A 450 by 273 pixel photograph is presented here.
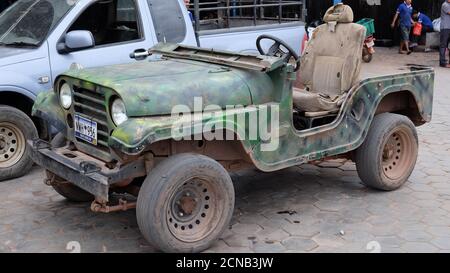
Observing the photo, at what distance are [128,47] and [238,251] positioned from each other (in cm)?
296

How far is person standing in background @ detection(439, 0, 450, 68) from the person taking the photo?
13805 mm

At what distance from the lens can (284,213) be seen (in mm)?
4973

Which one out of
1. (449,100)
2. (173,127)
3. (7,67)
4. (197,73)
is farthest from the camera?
(449,100)

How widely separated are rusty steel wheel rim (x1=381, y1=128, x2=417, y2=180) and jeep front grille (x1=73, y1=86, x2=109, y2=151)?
269 cm

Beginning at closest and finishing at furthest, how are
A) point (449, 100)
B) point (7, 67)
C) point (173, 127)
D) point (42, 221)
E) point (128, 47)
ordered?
point (173, 127) → point (42, 221) → point (7, 67) → point (128, 47) → point (449, 100)

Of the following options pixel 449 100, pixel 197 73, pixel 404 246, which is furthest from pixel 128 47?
pixel 449 100

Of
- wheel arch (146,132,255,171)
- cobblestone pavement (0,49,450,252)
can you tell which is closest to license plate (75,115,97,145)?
wheel arch (146,132,255,171)

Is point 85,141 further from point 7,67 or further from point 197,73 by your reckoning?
point 7,67

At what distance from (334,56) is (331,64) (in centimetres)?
8

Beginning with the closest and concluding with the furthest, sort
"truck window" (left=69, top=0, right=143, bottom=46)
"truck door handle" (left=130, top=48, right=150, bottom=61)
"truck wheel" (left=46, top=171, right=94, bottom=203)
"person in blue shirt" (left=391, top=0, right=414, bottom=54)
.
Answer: "truck wheel" (left=46, top=171, right=94, bottom=203) < "truck door handle" (left=130, top=48, right=150, bottom=61) < "truck window" (left=69, top=0, right=143, bottom=46) < "person in blue shirt" (left=391, top=0, right=414, bottom=54)

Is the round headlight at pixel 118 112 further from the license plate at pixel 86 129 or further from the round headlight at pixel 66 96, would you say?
the round headlight at pixel 66 96

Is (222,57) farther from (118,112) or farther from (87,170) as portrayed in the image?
(87,170)

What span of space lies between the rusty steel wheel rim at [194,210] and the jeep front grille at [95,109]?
26.5 inches

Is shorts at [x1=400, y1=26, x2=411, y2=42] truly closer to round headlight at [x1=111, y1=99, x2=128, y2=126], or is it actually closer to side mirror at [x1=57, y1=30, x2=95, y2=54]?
side mirror at [x1=57, y1=30, x2=95, y2=54]
